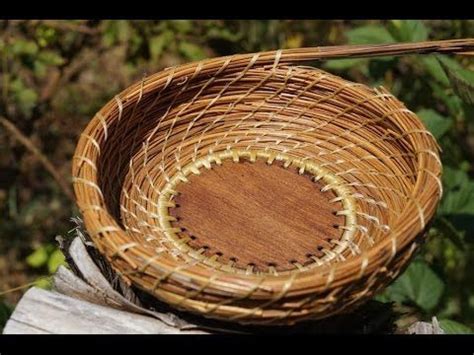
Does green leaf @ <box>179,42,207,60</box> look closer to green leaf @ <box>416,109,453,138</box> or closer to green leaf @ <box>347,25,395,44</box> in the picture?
green leaf @ <box>347,25,395,44</box>

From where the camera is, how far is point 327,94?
1.32 meters

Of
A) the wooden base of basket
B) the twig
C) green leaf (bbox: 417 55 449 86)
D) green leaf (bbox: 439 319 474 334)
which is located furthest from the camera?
the twig

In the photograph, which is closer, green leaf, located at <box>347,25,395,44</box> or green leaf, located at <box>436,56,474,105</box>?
green leaf, located at <box>436,56,474,105</box>

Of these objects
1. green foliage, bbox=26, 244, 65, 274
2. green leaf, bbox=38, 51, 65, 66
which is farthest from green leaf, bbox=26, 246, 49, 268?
green leaf, bbox=38, 51, 65, 66

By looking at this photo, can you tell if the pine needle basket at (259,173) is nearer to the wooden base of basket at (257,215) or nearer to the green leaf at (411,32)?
the wooden base of basket at (257,215)

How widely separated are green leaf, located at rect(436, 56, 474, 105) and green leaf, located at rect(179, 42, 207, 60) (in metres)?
1.05

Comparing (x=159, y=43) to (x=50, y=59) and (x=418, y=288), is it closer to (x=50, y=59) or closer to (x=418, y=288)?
(x=50, y=59)

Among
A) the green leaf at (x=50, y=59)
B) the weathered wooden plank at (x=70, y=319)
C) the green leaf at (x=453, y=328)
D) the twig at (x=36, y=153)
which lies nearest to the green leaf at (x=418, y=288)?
the green leaf at (x=453, y=328)

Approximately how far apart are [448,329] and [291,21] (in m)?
1.32

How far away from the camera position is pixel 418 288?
1565 millimetres

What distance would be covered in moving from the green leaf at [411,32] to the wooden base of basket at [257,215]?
18.5 inches

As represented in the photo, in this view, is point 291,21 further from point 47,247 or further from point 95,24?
point 47,247

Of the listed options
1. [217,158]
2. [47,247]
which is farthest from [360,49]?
[47,247]

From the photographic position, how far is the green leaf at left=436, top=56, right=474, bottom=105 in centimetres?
135
